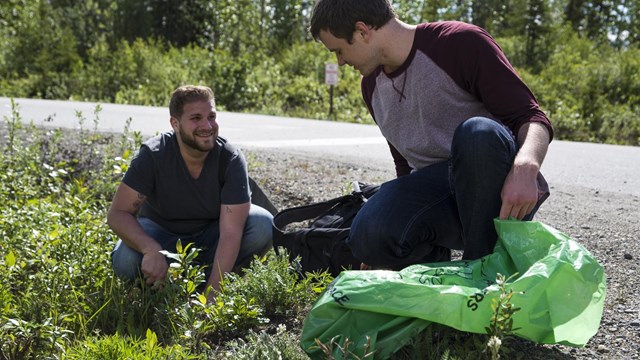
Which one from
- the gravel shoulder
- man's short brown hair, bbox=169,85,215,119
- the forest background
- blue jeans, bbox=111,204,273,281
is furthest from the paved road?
man's short brown hair, bbox=169,85,215,119

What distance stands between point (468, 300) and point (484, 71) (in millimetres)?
1009

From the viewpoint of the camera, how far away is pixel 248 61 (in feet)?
60.2

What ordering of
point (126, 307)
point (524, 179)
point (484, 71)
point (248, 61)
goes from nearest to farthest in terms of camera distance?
point (524, 179) < point (484, 71) < point (126, 307) < point (248, 61)

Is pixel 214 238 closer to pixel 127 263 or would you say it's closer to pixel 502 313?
pixel 127 263

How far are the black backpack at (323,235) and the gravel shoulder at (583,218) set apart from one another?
3.35 feet

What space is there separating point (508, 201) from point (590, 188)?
3.93 metres

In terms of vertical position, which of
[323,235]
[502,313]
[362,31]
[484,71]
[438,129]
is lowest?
[323,235]

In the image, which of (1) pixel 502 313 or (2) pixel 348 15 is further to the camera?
(2) pixel 348 15

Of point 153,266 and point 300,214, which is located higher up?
Answer: point 300,214

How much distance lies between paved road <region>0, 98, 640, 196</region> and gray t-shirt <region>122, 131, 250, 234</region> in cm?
323

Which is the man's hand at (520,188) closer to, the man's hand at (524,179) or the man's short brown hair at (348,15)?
the man's hand at (524,179)

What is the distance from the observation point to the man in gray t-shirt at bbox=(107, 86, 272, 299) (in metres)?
3.69

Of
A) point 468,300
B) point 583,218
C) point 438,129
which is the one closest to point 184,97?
point 438,129

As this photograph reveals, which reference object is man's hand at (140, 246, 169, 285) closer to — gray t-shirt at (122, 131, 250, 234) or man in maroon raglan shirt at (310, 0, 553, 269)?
gray t-shirt at (122, 131, 250, 234)
